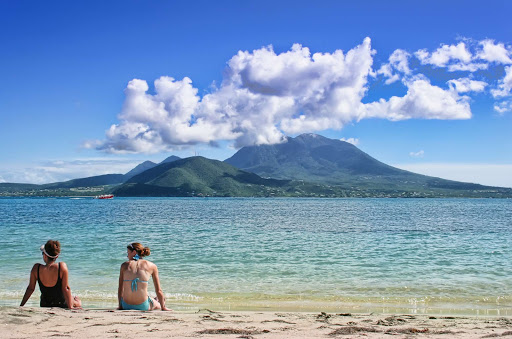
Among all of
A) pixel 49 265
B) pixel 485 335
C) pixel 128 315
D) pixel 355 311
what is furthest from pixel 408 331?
pixel 49 265

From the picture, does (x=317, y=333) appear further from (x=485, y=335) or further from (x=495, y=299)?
(x=495, y=299)

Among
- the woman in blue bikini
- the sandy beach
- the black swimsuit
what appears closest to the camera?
the sandy beach

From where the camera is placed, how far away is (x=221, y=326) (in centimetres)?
1029

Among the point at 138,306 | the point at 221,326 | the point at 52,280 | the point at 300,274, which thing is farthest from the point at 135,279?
the point at 300,274

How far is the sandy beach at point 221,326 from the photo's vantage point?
9289 millimetres

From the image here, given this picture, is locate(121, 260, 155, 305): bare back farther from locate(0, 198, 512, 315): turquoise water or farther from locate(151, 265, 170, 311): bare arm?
locate(0, 198, 512, 315): turquoise water

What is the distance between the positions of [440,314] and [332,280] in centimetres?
619

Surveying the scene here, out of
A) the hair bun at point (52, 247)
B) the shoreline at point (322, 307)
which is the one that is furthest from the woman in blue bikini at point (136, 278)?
the shoreline at point (322, 307)

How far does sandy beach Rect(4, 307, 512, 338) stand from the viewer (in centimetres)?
929

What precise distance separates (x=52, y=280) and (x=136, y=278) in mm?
2331

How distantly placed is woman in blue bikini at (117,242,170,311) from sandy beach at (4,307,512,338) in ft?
1.32

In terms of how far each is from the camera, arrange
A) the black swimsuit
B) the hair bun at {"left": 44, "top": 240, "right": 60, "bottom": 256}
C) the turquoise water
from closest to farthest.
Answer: the hair bun at {"left": 44, "top": 240, "right": 60, "bottom": 256} < the black swimsuit < the turquoise water

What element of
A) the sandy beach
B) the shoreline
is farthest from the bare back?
the shoreline

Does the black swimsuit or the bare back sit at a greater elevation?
the bare back
